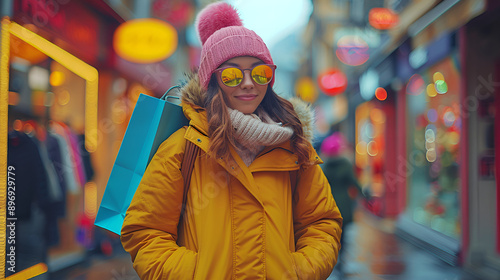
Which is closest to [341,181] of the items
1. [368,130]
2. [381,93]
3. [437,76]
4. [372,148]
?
[437,76]

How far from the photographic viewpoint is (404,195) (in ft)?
27.5

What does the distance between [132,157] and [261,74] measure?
0.65m

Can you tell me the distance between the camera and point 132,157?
1654 mm

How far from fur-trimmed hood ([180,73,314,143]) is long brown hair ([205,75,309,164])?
27mm

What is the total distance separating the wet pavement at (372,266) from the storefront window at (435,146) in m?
0.67

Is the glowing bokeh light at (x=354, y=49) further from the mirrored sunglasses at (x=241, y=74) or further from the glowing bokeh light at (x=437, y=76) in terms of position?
the mirrored sunglasses at (x=241, y=74)

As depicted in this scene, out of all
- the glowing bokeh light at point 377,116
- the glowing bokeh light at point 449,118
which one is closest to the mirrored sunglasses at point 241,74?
the glowing bokeh light at point 449,118

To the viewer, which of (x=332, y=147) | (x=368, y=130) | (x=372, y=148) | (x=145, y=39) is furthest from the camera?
(x=368, y=130)

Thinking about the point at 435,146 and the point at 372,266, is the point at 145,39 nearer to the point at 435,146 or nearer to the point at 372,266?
the point at 372,266

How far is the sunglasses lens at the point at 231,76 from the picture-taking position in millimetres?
1628

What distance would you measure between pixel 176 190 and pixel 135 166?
0.27m

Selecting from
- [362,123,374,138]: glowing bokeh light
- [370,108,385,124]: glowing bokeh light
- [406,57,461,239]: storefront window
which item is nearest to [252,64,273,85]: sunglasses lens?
[406,57,461,239]: storefront window

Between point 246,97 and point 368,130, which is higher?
point 368,130

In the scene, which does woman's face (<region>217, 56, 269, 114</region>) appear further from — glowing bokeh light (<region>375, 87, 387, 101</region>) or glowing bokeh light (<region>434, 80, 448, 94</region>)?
glowing bokeh light (<region>375, 87, 387, 101</region>)
